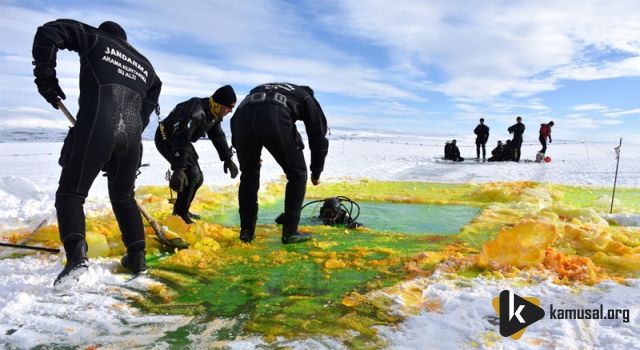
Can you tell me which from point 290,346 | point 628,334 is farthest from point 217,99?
point 628,334

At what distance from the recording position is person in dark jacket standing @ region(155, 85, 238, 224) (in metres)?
4.49

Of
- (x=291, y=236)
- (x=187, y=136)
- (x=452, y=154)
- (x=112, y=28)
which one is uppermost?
(x=112, y=28)

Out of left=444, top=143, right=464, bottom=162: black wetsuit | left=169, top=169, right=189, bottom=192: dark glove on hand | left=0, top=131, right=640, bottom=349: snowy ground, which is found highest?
left=444, top=143, right=464, bottom=162: black wetsuit

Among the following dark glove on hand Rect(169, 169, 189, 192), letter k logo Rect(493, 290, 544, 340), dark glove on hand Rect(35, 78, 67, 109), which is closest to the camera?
letter k logo Rect(493, 290, 544, 340)

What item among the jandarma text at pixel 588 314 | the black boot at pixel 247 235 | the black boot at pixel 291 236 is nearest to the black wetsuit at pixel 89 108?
the black boot at pixel 247 235

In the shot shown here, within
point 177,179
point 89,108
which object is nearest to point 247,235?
point 177,179

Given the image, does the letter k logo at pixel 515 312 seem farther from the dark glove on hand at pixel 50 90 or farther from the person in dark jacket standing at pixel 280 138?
the dark glove on hand at pixel 50 90

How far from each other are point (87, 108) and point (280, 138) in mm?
1544

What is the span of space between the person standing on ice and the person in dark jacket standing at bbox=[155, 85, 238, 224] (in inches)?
52.5

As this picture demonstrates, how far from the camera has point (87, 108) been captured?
288 cm

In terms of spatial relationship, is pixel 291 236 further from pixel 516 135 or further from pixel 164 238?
pixel 516 135

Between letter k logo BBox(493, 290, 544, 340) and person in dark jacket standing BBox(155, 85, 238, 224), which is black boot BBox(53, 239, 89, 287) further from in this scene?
letter k logo BBox(493, 290, 544, 340)

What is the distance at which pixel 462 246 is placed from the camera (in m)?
4.24

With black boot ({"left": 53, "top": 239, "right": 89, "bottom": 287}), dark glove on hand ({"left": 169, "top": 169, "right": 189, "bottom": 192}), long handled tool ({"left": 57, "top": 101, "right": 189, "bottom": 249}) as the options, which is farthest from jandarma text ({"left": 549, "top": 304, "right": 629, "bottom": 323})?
dark glove on hand ({"left": 169, "top": 169, "right": 189, "bottom": 192})
